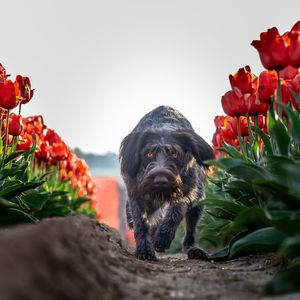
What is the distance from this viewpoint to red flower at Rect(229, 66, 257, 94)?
4.38m

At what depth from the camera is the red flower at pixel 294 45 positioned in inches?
138

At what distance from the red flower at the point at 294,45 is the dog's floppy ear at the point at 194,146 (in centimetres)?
A: 251

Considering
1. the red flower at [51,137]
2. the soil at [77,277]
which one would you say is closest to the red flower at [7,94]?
the soil at [77,277]

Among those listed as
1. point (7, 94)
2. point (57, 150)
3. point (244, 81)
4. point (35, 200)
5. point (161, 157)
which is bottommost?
point (35, 200)

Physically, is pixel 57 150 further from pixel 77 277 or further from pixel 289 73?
pixel 77 277

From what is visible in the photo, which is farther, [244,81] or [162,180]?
[162,180]

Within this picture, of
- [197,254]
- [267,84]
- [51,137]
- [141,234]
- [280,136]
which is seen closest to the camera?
[280,136]

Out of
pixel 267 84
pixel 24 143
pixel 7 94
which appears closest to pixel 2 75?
pixel 7 94

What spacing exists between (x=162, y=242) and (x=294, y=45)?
123 inches

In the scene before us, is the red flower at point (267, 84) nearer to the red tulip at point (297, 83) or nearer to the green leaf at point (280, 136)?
the red tulip at point (297, 83)

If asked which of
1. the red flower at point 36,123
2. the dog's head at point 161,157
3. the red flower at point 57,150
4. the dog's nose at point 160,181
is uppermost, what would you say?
the red flower at point 36,123

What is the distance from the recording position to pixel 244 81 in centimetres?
441

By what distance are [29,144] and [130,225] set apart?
1.73m

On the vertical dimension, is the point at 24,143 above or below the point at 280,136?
above
